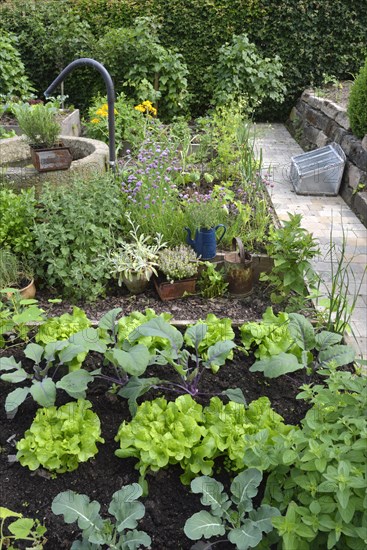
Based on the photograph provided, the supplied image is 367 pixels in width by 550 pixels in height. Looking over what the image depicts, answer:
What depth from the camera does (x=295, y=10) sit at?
8266mm

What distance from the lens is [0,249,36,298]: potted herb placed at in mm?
3283

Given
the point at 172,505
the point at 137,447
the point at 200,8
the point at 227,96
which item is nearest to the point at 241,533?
the point at 172,505

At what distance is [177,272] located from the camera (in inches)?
137

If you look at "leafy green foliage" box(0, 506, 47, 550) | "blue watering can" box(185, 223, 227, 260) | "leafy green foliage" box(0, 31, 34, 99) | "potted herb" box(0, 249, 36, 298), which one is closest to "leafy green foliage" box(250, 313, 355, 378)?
"leafy green foliage" box(0, 506, 47, 550)

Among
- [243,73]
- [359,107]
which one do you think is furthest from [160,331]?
[243,73]

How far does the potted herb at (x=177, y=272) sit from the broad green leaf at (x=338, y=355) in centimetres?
129

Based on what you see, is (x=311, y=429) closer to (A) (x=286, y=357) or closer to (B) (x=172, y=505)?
(A) (x=286, y=357)

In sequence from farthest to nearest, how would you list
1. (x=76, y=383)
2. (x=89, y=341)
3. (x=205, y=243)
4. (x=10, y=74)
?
(x=10, y=74), (x=205, y=243), (x=89, y=341), (x=76, y=383)

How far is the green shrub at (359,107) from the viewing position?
5.51 m

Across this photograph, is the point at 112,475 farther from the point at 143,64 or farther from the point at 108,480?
the point at 143,64

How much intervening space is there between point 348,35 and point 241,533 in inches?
334

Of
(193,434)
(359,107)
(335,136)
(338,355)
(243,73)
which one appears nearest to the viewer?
(193,434)

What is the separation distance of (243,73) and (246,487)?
709 cm

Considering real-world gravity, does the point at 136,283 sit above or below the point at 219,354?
below
